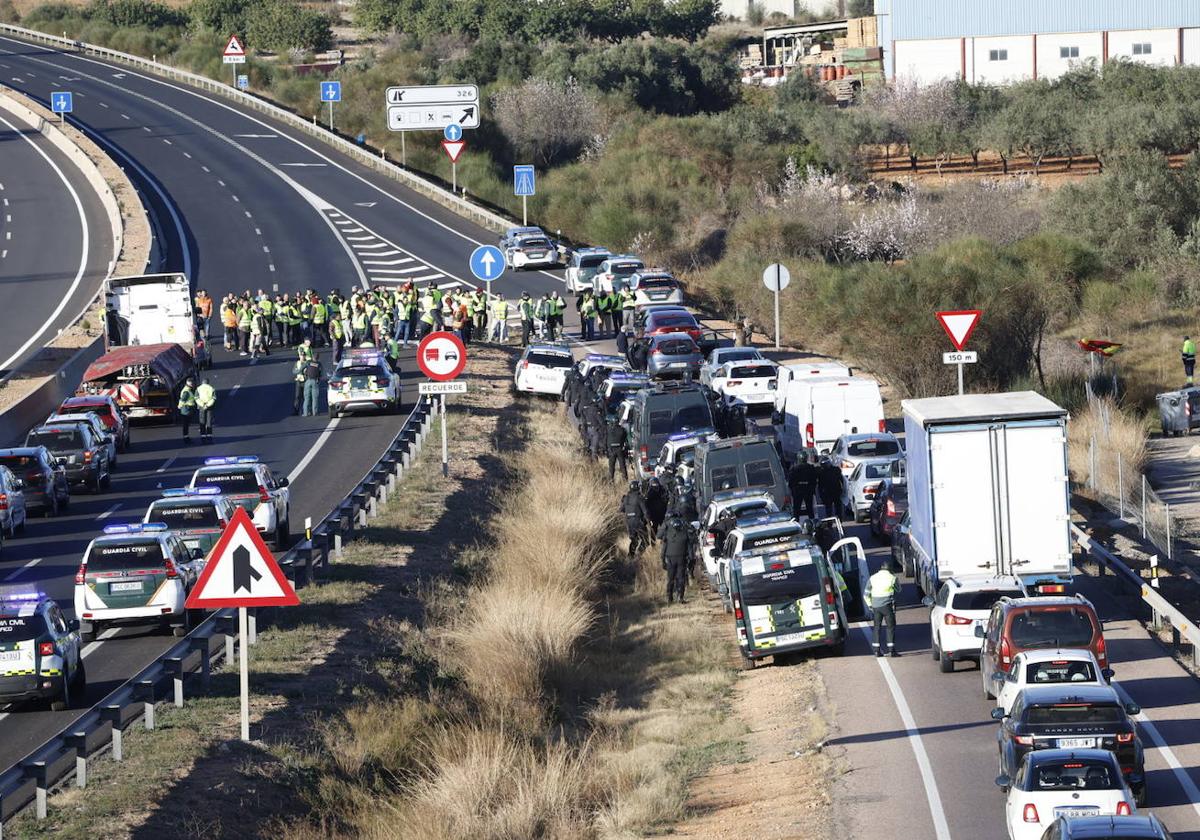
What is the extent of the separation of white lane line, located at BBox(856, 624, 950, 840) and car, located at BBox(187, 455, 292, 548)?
32.9 ft

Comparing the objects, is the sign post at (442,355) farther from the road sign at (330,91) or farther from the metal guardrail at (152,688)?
the road sign at (330,91)

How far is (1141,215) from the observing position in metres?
66.5

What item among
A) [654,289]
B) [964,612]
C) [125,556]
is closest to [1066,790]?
[964,612]

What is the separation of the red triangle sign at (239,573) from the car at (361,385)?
25.4 m

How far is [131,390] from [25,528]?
404 inches

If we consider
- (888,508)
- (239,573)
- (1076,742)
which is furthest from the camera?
(888,508)

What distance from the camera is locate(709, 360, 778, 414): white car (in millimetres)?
41031

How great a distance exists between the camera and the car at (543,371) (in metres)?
44.8

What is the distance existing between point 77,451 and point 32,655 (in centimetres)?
1572

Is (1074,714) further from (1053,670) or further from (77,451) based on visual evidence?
(77,451)

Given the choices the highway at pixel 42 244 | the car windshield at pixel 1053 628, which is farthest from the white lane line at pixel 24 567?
the highway at pixel 42 244

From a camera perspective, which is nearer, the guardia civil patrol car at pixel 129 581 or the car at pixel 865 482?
the guardia civil patrol car at pixel 129 581

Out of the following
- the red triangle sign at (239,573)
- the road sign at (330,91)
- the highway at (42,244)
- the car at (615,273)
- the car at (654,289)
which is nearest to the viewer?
the red triangle sign at (239,573)

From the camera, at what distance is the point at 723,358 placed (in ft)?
140
